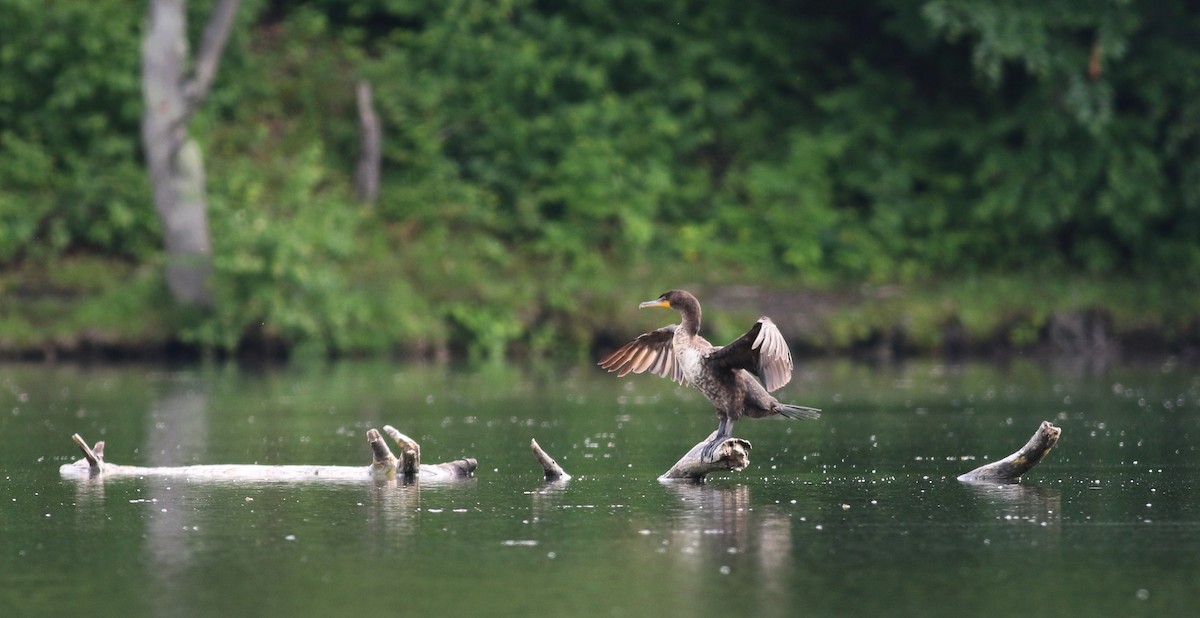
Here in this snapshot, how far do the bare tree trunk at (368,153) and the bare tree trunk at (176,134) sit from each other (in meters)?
3.68

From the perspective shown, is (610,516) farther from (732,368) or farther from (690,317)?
→ (690,317)

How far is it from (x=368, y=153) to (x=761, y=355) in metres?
18.6

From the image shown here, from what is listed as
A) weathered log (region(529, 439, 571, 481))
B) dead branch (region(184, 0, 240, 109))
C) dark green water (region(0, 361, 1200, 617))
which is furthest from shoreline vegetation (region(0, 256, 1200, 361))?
weathered log (region(529, 439, 571, 481))

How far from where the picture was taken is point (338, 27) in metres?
32.0

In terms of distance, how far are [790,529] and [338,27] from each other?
24.2 meters

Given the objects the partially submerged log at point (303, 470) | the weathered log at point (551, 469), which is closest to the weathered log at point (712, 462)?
the weathered log at point (551, 469)

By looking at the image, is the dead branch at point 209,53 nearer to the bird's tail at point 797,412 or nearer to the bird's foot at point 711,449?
the bird's foot at point 711,449

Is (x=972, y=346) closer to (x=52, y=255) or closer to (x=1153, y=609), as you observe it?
(x=52, y=255)

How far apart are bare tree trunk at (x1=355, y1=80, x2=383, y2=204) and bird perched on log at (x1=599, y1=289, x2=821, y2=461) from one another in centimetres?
1712

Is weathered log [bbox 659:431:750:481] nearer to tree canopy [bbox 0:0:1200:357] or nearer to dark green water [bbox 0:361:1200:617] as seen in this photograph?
dark green water [bbox 0:361:1200:617]

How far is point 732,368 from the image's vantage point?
11.5 metres

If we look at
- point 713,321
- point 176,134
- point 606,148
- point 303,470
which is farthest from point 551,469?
point 606,148

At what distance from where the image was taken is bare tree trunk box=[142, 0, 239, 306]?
2530 cm

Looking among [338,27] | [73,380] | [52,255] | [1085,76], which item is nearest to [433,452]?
[73,380]
